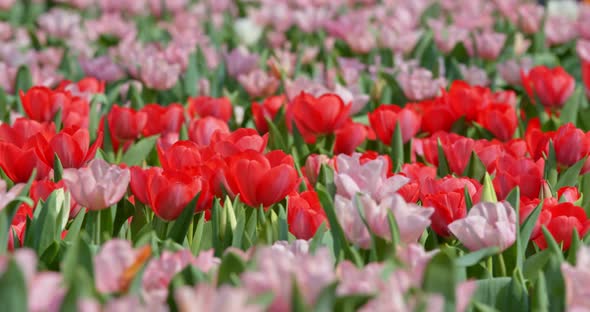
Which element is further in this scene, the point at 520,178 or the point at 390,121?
the point at 390,121

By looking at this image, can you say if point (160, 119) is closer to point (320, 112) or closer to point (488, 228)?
point (320, 112)

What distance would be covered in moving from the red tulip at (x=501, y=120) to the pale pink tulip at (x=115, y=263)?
1.60 m

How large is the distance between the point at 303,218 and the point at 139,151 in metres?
0.85

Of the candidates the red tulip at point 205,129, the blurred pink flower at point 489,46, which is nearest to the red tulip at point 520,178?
the red tulip at point 205,129

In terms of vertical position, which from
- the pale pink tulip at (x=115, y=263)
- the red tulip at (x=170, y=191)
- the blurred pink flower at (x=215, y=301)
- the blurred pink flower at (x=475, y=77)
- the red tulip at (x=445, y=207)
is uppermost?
Answer: the blurred pink flower at (x=215, y=301)

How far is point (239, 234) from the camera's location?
5.31 ft

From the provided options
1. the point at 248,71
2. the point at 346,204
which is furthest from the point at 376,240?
the point at 248,71

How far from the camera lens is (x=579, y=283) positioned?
1.18 m

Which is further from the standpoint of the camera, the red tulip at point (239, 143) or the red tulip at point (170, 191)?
the red tulip at point (239, 143)

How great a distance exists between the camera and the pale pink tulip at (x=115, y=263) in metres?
1.13

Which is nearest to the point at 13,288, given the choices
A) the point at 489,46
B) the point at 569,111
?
the point at 569,111

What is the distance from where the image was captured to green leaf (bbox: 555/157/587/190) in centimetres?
207

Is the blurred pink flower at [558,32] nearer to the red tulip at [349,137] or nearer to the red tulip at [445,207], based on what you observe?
the red tulip at [349,137]

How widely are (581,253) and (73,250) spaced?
65 centimetres
